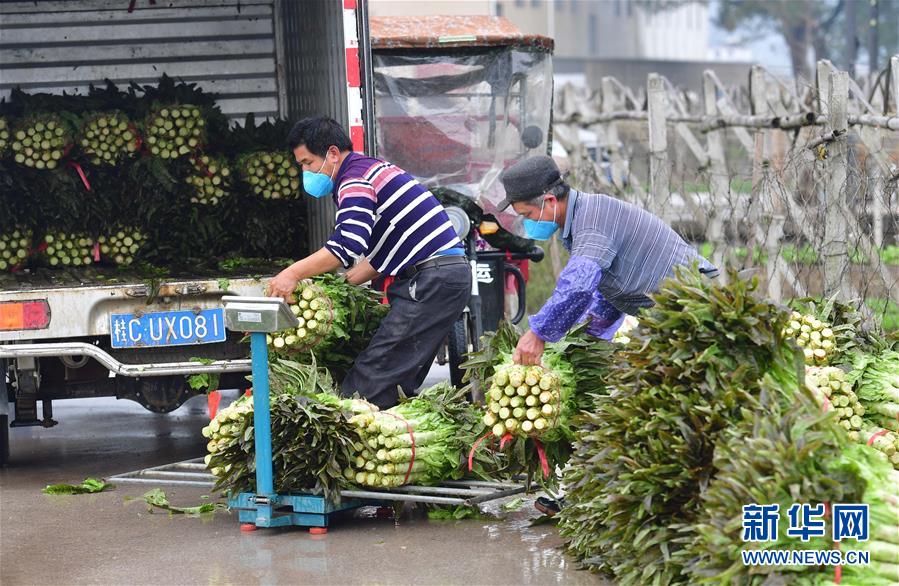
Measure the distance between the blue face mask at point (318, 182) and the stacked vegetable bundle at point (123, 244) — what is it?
2.63 m

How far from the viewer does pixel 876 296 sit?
884 centimetres

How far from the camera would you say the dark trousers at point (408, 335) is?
23.2ft

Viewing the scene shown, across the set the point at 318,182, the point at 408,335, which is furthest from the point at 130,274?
the point at 408,335

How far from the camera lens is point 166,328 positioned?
7.54 meters

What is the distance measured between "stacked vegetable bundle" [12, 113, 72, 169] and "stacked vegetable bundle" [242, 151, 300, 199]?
131 centimetres

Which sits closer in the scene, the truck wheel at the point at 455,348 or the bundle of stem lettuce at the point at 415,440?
the bundle of stem lettuce at the point at 415,440

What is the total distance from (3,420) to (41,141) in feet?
6.74

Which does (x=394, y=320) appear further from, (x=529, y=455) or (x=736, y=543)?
(x=736, y=543)

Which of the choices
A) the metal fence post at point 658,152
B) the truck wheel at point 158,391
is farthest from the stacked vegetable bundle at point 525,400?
the metal fence post at point 658,152

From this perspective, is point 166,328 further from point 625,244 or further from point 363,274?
point 625,244

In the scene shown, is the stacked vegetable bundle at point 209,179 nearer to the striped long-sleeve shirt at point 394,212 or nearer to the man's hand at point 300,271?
the striped long-sleeve shirt at point 394,212

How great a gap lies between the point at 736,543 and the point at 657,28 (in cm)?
8085

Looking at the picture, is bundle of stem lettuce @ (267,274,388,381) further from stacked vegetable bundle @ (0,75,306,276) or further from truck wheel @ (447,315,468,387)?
stacked vegetable bundle @ (0,75,306,276)

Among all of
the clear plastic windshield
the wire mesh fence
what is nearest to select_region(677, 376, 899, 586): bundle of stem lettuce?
the wire mesh fence
